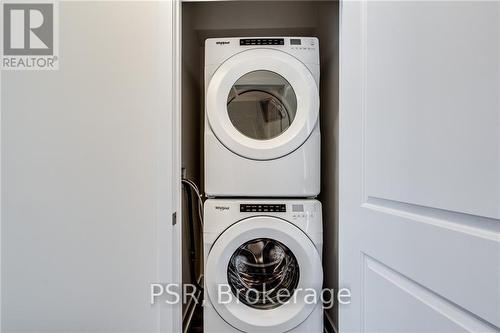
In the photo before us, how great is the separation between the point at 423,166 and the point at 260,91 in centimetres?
97

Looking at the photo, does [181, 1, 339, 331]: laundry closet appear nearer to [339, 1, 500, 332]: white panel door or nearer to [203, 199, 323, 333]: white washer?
[203, 199, 323, 333]: white washer

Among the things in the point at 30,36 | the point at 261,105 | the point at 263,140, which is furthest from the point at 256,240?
the point at 30,36

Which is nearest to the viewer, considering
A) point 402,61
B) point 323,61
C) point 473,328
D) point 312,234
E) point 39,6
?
point 473,328

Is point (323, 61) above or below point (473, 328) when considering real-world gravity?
above

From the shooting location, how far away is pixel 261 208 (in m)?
1.31

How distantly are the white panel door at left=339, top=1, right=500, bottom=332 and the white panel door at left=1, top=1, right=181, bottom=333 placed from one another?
72 cm

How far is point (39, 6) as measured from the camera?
3.52 ft

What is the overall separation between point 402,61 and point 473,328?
55 cm

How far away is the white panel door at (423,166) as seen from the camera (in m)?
0.44

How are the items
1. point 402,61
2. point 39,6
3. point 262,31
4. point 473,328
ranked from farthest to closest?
1. point 262,31
2. point 39,6
3. point 402,61
4. point 473,328

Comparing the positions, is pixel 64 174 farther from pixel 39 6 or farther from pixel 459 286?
pixel 459 286

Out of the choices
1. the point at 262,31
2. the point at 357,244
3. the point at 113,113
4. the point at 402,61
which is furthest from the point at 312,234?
the point at 262,31

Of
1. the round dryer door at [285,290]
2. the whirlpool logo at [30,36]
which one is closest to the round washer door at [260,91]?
the round dryer door at [285,290]

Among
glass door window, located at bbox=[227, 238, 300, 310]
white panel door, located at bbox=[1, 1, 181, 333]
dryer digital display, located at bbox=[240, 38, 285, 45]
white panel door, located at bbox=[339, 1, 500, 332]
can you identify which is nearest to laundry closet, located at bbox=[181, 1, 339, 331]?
dryer digital display, located at bbox=[240, 38, 285, 45]
